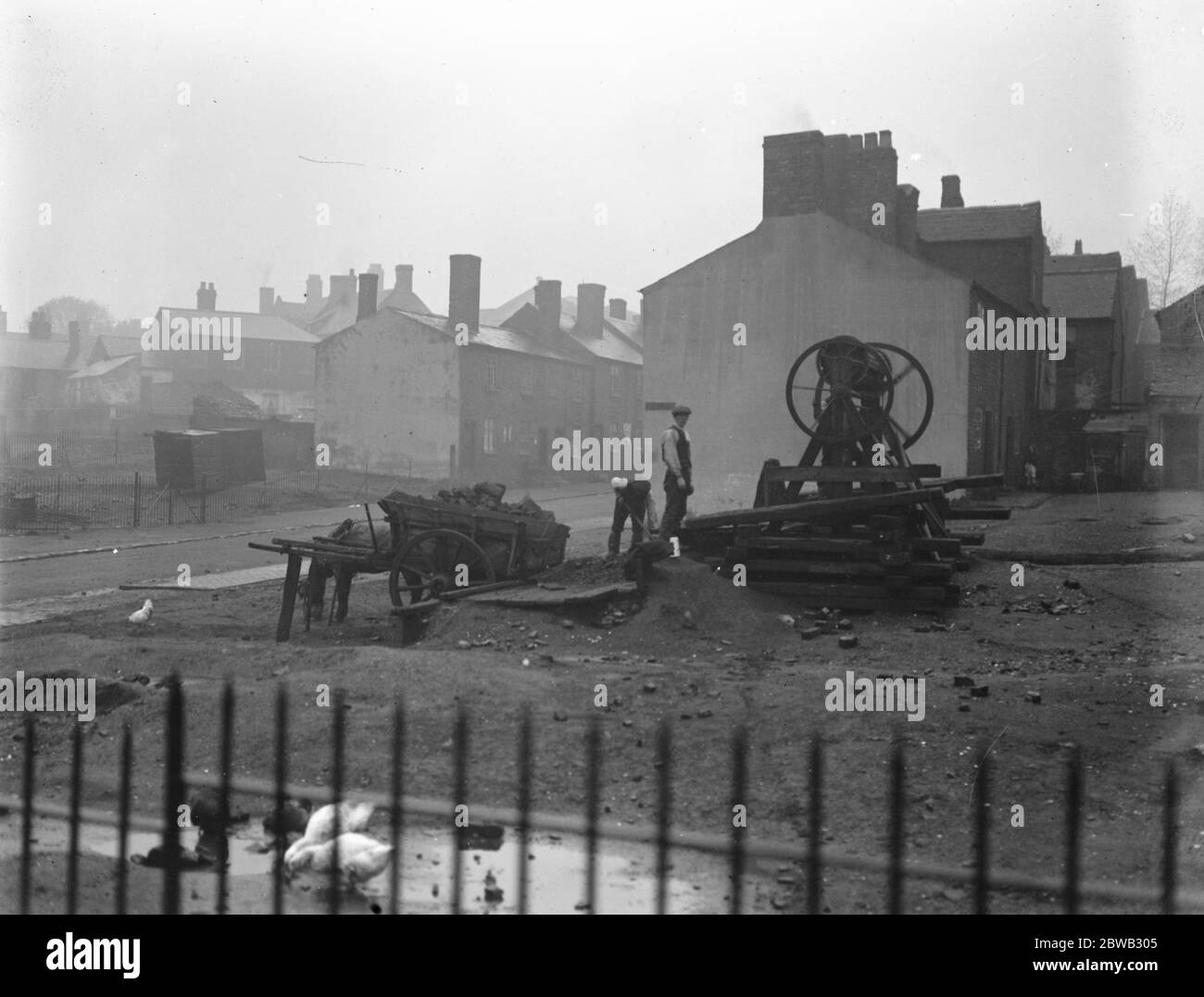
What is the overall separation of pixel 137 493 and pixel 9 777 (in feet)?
72.8

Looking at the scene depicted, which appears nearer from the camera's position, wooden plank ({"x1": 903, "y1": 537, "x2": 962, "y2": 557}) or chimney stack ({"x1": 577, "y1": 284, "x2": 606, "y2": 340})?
wooden plank ({"x1": 903, "y1": 537, "x2": 962, "y2": 557})

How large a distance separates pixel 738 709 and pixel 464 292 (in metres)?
39.7

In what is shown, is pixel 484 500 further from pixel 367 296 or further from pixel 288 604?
pixel 367 296

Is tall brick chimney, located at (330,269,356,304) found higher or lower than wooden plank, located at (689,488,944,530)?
higher

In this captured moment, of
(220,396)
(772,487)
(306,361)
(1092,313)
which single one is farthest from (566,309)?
(772,487)

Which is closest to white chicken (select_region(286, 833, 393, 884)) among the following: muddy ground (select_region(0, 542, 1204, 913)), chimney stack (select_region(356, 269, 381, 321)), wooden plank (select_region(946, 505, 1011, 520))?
muddy ground (select_region(0, 542, 1204, 913))

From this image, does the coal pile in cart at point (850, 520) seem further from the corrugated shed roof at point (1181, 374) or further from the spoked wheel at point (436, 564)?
the corrugated shed roof at point (1181, 374)

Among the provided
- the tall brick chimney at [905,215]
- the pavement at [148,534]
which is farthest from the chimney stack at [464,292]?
the tall brick chimney at [905,215]

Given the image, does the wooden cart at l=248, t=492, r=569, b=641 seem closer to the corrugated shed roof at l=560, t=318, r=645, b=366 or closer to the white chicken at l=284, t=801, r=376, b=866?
the white chicken at l=284, t=801, r=376, b=866

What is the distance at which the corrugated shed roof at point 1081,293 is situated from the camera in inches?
1564

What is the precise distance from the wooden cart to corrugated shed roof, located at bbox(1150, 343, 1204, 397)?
24378mm

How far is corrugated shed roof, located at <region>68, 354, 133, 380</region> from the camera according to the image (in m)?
67.0
